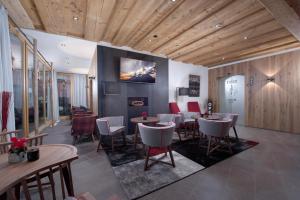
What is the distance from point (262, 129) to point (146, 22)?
223 inches

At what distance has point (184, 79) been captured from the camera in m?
6.26

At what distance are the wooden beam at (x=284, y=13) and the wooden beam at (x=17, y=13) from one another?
404 cm

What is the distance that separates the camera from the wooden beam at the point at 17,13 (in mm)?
2271

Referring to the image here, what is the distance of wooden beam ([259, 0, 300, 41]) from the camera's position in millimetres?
2127

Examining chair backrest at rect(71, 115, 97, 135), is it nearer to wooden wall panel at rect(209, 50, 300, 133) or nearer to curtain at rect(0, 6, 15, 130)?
curtain at rect(0, 6, 15, 130)

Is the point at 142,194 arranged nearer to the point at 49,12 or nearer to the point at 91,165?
the point at 91,165

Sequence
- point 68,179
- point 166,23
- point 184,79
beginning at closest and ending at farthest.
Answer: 1. point 68,179
2. point 166,23
3. point 184,79

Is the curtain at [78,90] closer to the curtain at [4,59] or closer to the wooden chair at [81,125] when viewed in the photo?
the wooden chair at [81,125]

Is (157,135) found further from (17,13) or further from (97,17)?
(17,13)

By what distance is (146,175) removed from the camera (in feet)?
7.03

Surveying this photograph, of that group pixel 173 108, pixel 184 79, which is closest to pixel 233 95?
pixel 184 79

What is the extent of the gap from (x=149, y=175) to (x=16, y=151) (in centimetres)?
168

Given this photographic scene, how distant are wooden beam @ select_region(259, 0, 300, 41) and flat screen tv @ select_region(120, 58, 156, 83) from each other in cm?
311

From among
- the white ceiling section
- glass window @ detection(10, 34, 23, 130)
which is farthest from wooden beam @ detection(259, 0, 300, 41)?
glass window @ detection(10, 34, 23, 130)
